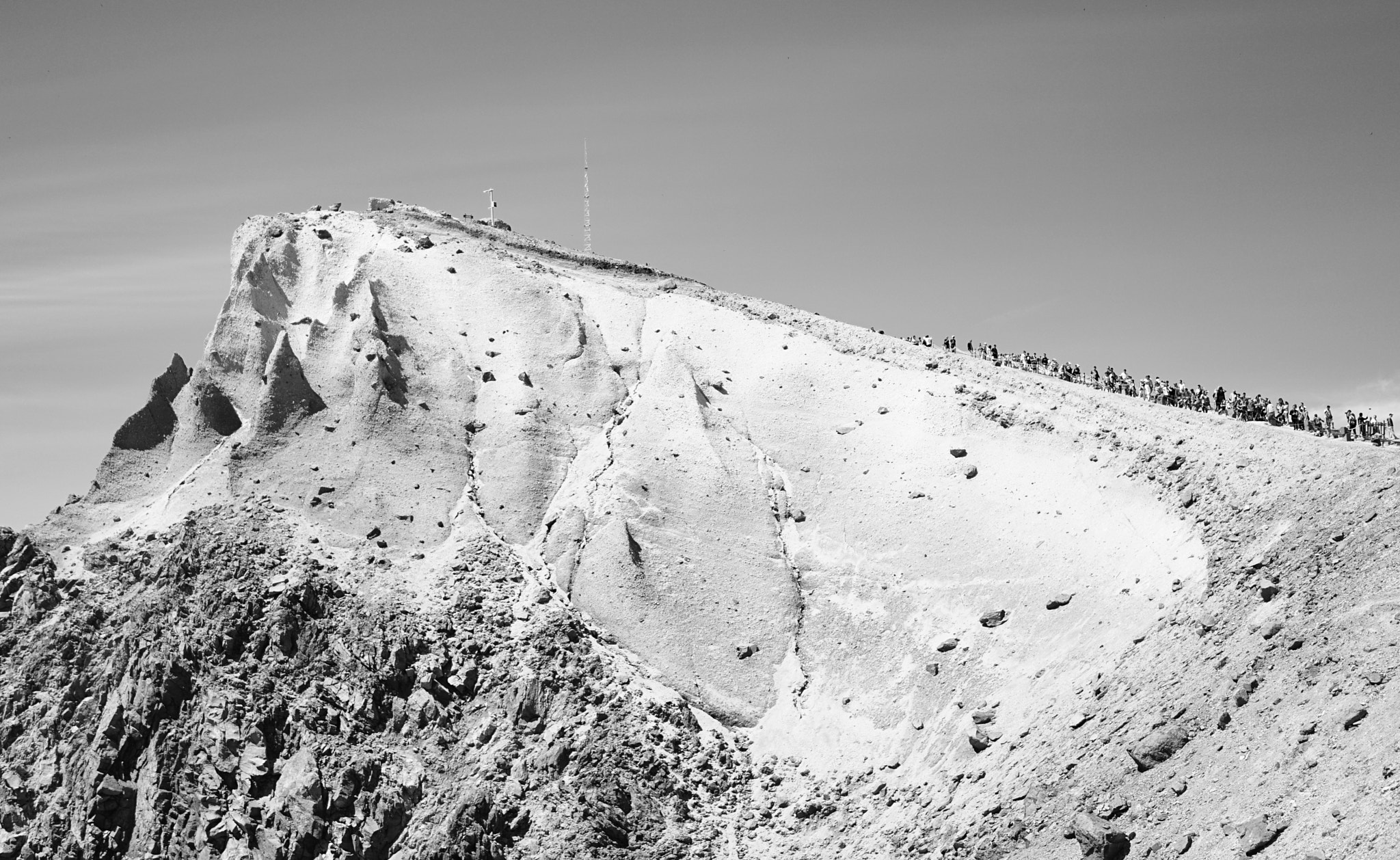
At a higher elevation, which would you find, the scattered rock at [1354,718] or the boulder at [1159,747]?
the scattered rock at [1354,718]

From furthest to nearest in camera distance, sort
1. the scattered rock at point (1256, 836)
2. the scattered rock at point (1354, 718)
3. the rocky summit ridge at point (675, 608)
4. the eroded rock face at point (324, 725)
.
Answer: the eroded rock face at point (324, 725) < the rocky summit ridge at point (675, 608) < the scattered rock at point (1354, 718) < the scattered rock at point (1256, 836)

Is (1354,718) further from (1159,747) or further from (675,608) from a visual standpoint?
(675,608)

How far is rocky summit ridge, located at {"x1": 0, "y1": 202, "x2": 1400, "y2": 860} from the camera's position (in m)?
34.2

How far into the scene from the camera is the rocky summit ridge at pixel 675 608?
3416 centimetres

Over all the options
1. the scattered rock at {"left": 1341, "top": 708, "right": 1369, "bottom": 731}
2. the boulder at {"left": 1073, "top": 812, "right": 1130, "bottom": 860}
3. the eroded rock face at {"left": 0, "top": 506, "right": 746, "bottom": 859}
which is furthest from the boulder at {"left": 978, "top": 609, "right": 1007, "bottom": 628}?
the scattered rock at {"left": 1341, "top": 708, "right": 1369, "bottom": 731}

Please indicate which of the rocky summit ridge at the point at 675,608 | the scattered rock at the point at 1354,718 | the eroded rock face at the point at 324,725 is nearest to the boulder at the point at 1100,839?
the rocky summit ridge at the point at 675,608

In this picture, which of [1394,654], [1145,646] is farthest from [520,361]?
[1394,654]

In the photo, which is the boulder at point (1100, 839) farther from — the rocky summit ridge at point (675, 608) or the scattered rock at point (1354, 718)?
the scattered rock at point (1354, 718)

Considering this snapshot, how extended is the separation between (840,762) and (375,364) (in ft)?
72.3

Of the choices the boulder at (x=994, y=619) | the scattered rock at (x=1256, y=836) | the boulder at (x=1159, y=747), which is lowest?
the boulder at (x=994, y=619)

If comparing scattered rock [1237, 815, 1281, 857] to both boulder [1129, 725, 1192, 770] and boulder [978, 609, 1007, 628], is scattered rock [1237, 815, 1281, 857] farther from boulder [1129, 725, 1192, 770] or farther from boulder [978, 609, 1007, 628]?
boulder [978, 609, 1007, 628]

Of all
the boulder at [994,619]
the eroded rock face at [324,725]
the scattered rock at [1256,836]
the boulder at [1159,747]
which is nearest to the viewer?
the scattered rock at [1256,836]

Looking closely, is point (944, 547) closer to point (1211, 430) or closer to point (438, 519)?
point (1211, 430)

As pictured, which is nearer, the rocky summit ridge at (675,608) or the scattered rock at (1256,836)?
the scattered rock at (1256,836)
